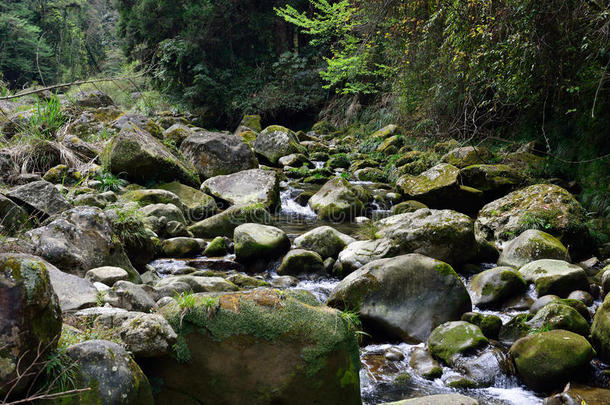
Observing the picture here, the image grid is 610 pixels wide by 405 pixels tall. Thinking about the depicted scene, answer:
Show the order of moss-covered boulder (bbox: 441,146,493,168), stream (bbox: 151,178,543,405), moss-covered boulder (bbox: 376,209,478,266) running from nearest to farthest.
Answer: stream (bbox: 151,178,543,405) < moss-covered boulder (bbox: 376,209,478,266) < moss-covered boulder (bbox: 441,146,493,168)

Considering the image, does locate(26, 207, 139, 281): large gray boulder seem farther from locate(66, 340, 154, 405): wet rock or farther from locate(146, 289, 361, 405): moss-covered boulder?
locate(66, 340, 154, 405): wet rock

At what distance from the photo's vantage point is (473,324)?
4.34m

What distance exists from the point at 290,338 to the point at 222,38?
20.4m

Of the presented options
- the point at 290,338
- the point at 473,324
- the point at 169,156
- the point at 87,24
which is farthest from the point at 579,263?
the point at 87,24

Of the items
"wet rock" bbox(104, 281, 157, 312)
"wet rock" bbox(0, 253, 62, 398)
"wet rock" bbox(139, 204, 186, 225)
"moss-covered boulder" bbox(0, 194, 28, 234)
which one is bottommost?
"wet rock" bbox(139, 204, 186, 225)

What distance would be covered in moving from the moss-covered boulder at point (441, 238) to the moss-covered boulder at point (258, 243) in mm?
1580

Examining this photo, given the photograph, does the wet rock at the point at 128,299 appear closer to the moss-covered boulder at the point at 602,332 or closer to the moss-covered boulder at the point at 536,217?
the moss-covered boulder at the point at 602,332

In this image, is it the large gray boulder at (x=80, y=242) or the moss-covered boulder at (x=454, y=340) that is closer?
the moss-covered boulder at (x=454, y=340)

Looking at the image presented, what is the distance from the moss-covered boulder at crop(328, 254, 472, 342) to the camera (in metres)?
4.54

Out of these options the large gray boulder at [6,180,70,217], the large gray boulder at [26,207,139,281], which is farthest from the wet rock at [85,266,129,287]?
the large gray boulder at [6,180,70,217]

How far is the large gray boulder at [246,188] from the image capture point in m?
9.04

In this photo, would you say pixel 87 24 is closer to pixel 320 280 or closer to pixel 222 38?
pixel 222 38

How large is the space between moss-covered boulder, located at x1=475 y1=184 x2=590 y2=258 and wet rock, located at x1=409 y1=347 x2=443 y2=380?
2897mm

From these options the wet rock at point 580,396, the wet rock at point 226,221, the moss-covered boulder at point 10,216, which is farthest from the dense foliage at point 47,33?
the wet rock at point 580,396
